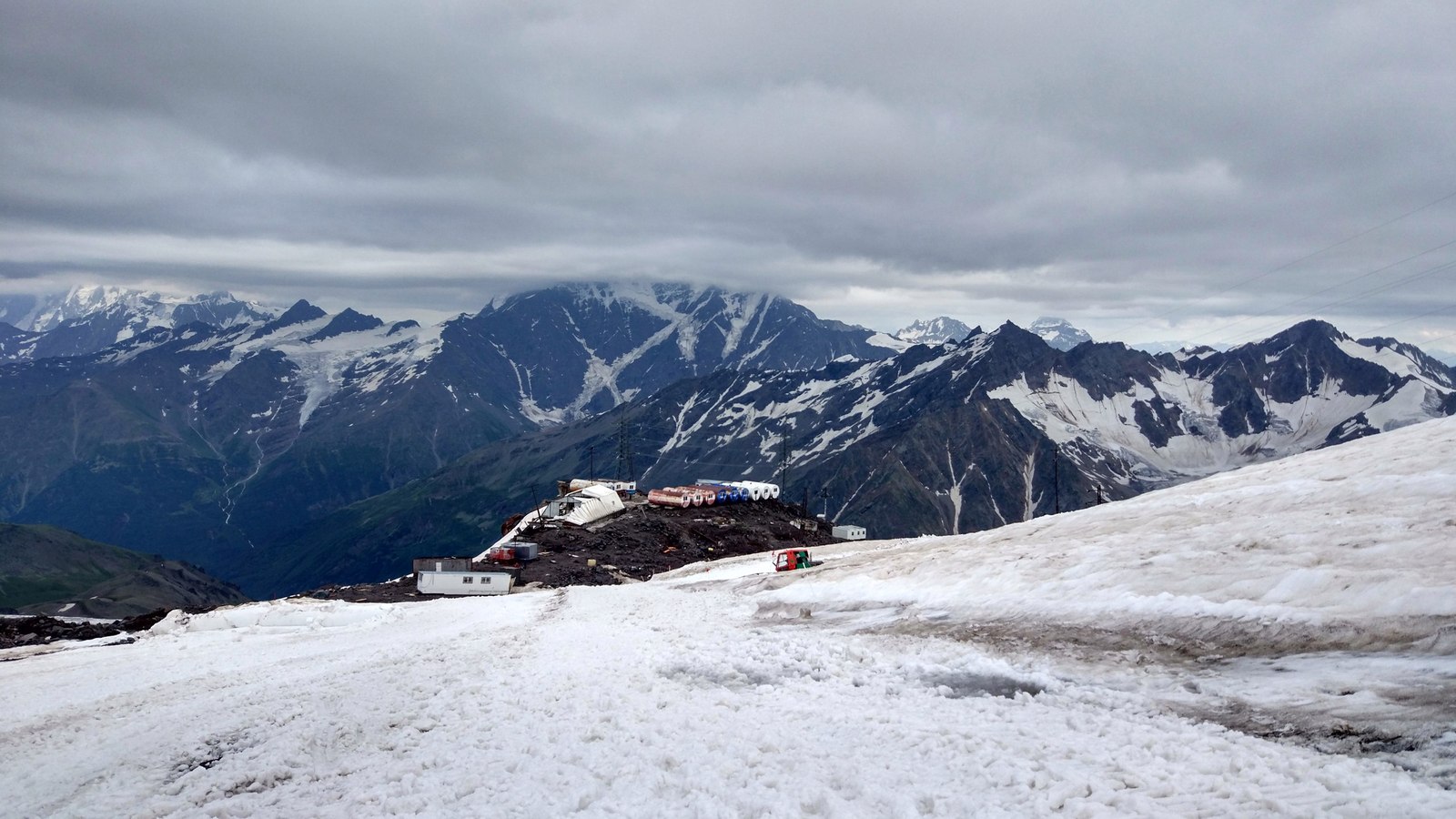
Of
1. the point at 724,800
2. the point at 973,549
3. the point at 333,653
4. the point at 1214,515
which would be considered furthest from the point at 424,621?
the point at 1214,515

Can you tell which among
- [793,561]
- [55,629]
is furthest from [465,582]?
[793,561]

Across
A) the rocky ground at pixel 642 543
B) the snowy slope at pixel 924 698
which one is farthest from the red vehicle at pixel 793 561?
the rocky ground at pixel 642 543

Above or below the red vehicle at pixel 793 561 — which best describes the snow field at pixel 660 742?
above

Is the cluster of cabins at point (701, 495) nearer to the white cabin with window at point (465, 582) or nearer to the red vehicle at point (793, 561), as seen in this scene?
the white cabin with window at point (465, 582)

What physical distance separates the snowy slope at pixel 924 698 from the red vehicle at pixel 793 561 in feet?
56.8

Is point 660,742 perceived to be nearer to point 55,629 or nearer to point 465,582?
point 465,582

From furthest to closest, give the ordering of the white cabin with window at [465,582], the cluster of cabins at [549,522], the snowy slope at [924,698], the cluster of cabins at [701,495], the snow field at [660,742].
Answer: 1. the cluster of cabins at [701,495]
2. the cluster of cabins at [549,522]
3. the white cabin with window at [465,582]
4. the snowy slope at [924,698]
5. the snow field at [660,742]

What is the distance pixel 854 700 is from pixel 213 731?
1474cm

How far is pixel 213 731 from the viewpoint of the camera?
1923 cm

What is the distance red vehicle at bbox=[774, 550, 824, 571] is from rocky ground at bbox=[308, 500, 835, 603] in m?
17.6

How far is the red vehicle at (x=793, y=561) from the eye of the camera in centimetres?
4806

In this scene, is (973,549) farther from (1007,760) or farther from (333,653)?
(333,653)

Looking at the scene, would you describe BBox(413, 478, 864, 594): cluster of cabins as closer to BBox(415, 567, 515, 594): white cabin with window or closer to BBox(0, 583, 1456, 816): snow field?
BBox(415, 567, 515, 594): white cabin with window

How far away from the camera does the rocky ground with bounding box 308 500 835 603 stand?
63.7 meters
